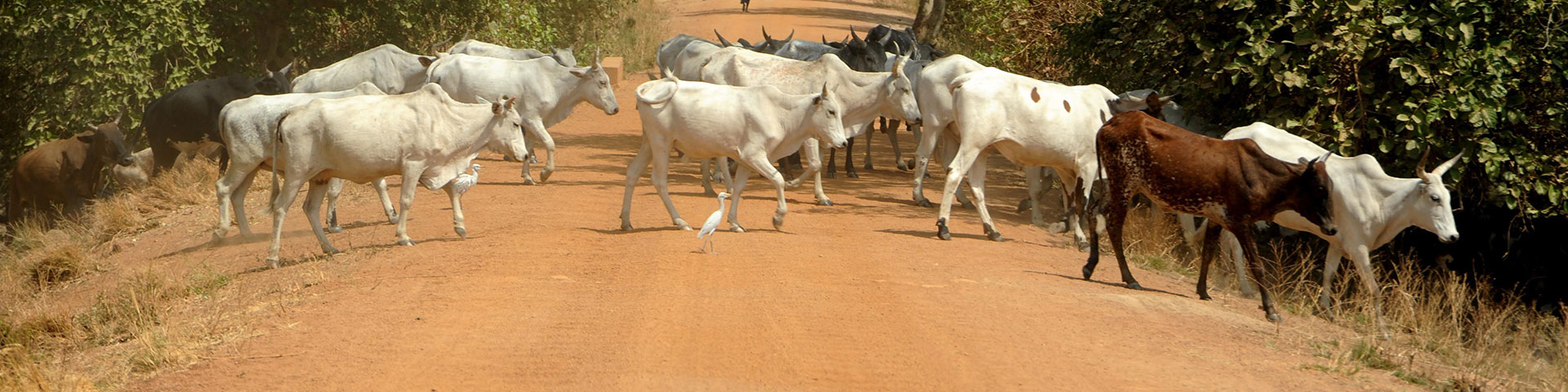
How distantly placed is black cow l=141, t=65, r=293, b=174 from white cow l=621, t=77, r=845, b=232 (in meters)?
5.19

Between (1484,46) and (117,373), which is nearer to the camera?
(117,373)

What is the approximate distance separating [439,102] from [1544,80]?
8.51 meters

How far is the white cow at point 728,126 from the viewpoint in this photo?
10852 mm

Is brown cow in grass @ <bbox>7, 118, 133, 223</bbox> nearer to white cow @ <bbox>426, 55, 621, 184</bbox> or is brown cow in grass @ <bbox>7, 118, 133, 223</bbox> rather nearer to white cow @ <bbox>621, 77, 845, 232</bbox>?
white cow @ <bbox>426, 55, 621, 184</bbox>

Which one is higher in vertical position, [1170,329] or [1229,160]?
[1229,160]

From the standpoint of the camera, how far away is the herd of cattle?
30.0 feet

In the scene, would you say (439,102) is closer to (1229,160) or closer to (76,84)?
(1229,160)

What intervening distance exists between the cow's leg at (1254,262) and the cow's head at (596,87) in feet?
25.6

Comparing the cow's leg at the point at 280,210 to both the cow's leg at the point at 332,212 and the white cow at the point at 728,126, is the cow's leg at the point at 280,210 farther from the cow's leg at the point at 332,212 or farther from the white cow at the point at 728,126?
the white cow at the point at 728,126

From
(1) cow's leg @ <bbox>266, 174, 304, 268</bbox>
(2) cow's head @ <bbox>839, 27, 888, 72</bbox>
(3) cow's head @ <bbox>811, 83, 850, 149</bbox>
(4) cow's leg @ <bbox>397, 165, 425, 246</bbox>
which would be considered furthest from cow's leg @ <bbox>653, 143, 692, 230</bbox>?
(2) cow's head @ <bbox>839, 27, 888, 72</bbox>

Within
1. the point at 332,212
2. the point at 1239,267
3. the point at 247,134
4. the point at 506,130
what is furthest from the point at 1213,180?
the point at 332,212

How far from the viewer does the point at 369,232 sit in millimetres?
11461

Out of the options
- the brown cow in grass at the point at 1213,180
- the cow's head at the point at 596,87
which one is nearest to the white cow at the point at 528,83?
the cow's head at the point at 596,87

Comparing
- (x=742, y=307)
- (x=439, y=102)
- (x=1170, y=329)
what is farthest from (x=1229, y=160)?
(x=439, y=102)
